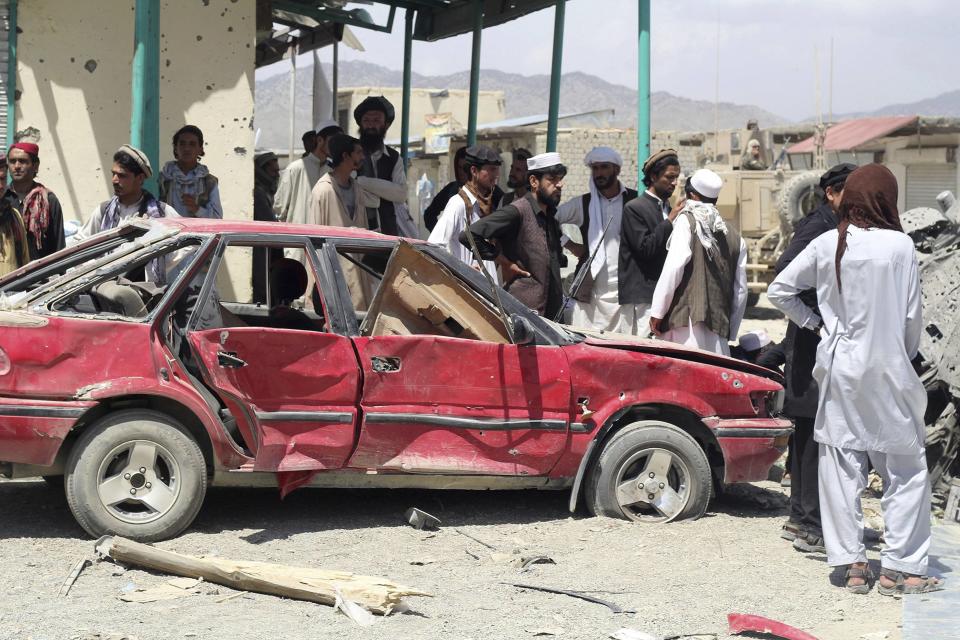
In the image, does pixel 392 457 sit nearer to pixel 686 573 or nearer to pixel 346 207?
pixel 686 573

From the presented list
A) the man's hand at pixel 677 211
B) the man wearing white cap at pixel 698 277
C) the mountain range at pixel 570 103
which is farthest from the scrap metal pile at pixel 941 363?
the mountain range at pixel 570 103

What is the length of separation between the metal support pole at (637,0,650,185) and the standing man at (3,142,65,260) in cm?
418

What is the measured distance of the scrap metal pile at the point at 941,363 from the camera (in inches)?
281

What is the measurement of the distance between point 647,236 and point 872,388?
2.42 m

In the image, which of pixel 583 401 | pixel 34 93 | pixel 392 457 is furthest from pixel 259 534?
pixel 34 93

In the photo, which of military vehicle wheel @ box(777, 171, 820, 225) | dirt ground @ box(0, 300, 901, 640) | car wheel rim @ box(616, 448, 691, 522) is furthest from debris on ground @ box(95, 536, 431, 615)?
military vehicle wheel @ box(777, 171, 820, 225)

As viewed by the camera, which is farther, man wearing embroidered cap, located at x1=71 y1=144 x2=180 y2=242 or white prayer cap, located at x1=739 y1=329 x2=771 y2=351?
white prayer cap, located at x1=739 y1=329 x2=771 y2=351

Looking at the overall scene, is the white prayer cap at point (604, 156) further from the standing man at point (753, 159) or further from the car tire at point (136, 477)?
the standing man at point (753, 159)

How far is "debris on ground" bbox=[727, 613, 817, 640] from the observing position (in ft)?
15.4

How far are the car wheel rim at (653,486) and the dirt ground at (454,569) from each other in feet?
0.34

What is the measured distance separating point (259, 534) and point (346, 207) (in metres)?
2.63

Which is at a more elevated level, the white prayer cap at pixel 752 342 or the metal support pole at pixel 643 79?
the metal support pole at pixel 643 79

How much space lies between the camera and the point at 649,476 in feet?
20.8

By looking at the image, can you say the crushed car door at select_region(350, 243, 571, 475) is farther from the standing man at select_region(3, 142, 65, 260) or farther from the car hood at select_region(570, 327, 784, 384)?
the standing man at select_region(3, 142, 65, 260)
